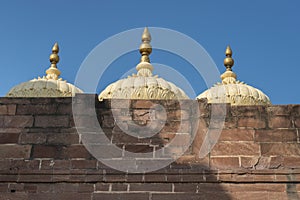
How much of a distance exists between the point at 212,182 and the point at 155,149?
826mm

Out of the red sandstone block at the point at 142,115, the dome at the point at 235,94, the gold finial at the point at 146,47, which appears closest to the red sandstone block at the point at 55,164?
the red sandstone block at the point at 142,115

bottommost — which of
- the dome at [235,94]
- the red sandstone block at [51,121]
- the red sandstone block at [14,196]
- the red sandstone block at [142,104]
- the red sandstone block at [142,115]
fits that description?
the red sandstone block at [14,196]

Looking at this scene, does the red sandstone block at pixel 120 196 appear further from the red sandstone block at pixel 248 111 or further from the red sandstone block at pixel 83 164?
the red sandstone block at pixel 248 111

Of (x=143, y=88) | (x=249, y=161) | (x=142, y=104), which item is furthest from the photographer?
(x=143, y=88)

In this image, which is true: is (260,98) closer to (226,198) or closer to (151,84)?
(151,84)

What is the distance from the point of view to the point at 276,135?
268 inches

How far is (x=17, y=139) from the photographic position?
6.89 metres

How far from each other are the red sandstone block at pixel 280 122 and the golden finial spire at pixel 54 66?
8955 millimetres

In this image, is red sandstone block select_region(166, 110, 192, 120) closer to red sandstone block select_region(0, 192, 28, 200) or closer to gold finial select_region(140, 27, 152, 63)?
red sandstone block select_region(0, 192, 28, 200)

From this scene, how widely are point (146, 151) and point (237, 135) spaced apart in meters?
1.18

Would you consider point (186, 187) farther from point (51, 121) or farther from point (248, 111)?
point (51, 121)

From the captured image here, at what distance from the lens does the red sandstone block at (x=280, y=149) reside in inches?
263

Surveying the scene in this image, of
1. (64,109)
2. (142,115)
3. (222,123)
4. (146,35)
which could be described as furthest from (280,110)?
(146,35)

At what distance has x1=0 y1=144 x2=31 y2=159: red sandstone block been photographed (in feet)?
22.3
